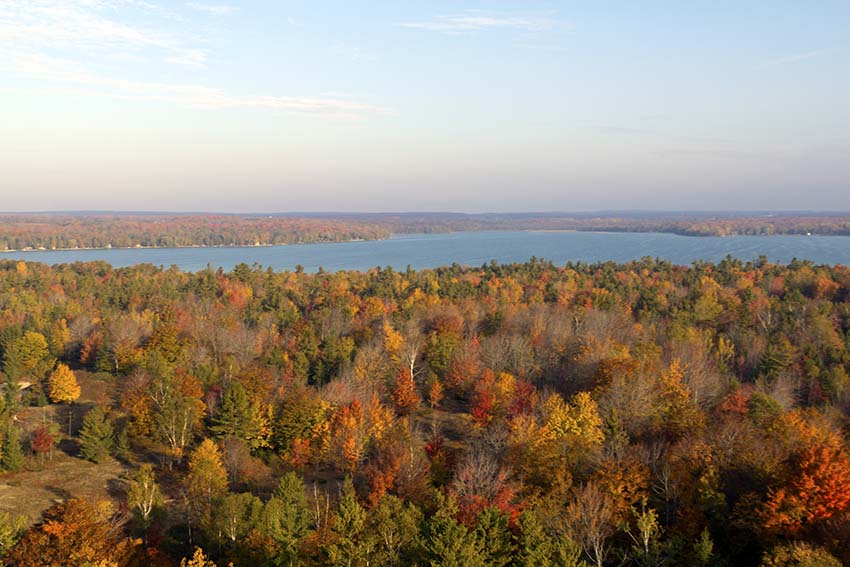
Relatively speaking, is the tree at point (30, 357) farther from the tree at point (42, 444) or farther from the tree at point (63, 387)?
the tree at point (42, 444)

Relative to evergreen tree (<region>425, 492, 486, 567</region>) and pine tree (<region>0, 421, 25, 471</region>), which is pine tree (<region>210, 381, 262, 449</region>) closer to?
pine tree (<region>0, 421, 25, 471</region>)

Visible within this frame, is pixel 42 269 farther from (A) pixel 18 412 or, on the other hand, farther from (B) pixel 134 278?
(A) pixel 18 412

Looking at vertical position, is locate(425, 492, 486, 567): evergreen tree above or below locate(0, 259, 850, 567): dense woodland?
above

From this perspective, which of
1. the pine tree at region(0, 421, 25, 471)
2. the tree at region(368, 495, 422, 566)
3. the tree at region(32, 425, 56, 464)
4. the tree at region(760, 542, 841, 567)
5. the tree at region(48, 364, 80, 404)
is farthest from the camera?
the tree at region(48, 364, 80, 404)

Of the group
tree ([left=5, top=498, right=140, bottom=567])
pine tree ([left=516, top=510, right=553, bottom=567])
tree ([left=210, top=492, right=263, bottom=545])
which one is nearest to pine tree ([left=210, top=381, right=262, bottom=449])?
tree ([left=210, top=492, right=263, bottom=545])

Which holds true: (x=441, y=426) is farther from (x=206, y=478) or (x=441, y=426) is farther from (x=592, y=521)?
(x=592, y=521)

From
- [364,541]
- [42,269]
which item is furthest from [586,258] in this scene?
[364,541]

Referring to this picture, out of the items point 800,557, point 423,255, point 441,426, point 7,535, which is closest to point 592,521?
point 800,557

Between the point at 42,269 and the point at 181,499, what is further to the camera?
the point at 42,269
